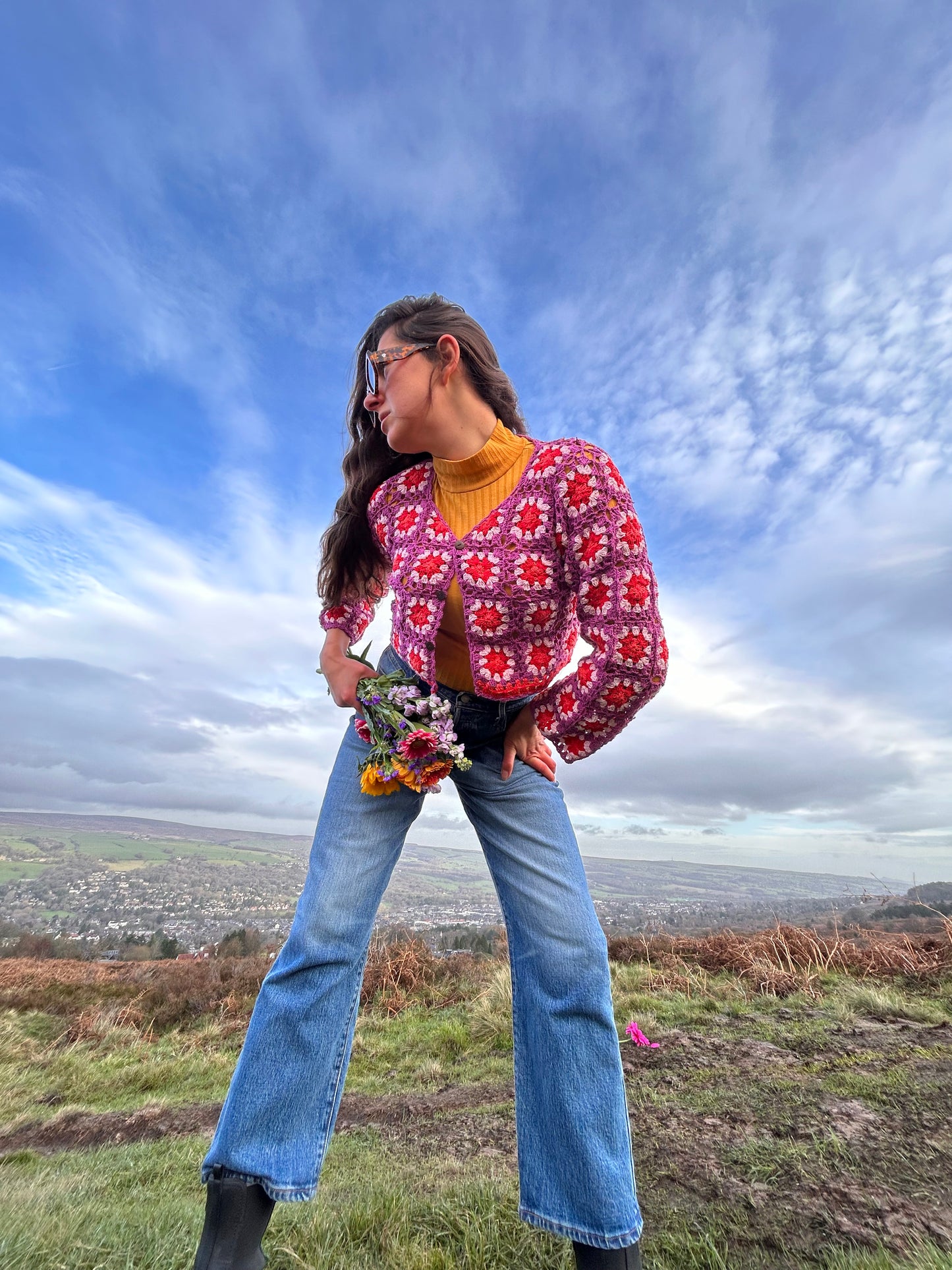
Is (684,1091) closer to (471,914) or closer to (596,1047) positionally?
(596,1047)

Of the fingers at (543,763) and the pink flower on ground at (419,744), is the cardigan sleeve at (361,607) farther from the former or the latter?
the fingers at (543,763)

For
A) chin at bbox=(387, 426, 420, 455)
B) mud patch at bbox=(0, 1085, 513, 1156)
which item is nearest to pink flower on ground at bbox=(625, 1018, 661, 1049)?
mud patch at bbox=(0, 1085, 513, 1156)

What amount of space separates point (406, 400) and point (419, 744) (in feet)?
3.81

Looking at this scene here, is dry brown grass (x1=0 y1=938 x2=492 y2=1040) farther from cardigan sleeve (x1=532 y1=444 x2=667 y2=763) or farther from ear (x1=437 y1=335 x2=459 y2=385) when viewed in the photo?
ear (x1=437 y1=335 x2=459 y2=385)

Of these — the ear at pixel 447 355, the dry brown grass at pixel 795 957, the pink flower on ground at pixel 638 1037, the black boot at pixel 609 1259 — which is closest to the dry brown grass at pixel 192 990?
the dry brown grass at pixel 795 957

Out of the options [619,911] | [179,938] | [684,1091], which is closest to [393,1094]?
[684,1091]

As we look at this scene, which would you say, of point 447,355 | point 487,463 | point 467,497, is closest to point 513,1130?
point 467,497

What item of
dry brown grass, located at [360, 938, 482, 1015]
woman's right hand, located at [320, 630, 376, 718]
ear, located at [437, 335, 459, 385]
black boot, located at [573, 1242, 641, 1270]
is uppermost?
ear, located at [437, 335, 459, 385]

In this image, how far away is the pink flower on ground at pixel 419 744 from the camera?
1.99m

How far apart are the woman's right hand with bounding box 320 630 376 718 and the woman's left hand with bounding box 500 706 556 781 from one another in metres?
0.51

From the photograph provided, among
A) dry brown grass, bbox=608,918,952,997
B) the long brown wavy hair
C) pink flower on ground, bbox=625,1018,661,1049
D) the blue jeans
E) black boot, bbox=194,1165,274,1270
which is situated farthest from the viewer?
dry brown grass, bbox=608,918,952,997

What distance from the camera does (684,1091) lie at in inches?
132

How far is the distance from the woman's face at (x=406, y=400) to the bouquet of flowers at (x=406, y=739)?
2.76 ft

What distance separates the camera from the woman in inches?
68.1
